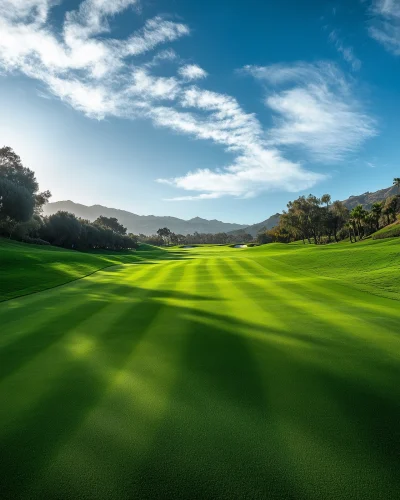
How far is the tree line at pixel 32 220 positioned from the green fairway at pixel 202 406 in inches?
1715

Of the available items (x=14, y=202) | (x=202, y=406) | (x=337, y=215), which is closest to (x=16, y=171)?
(x=14, y=202)

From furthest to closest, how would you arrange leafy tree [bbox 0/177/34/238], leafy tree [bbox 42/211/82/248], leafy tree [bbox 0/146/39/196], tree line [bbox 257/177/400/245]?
tree line [bbox 257/177/400/245] < leafy tree [bbox 42/211/82/248] < leafy tree [bbox 0/146/39/196] < leafy tree [bbox 0/177/34/238]

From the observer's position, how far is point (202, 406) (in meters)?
4.41

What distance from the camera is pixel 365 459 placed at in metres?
3.27

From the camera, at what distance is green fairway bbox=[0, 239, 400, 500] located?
3049 mm

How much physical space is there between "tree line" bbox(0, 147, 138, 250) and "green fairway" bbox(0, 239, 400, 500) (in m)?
43.6

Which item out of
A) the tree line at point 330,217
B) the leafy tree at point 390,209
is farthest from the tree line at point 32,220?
the leafy tree at point 390,209

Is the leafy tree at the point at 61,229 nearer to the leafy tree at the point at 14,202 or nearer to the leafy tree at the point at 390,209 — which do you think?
the leafy tree at the point at 14,202

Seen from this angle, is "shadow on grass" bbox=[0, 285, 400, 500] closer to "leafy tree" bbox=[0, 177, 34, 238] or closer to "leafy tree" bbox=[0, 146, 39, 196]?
"leafy tree" bbox=[0, 177, 34, 238]

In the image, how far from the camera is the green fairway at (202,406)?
3049mm

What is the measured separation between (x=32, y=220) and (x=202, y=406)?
62.1 meters

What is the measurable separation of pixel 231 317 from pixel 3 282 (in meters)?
15.1

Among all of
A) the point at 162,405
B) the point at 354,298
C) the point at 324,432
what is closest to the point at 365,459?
the point at 324,432

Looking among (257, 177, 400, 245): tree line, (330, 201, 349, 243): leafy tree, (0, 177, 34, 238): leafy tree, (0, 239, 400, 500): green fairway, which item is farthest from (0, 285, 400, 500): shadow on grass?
(330, 201, 349, 243): leafy tree
